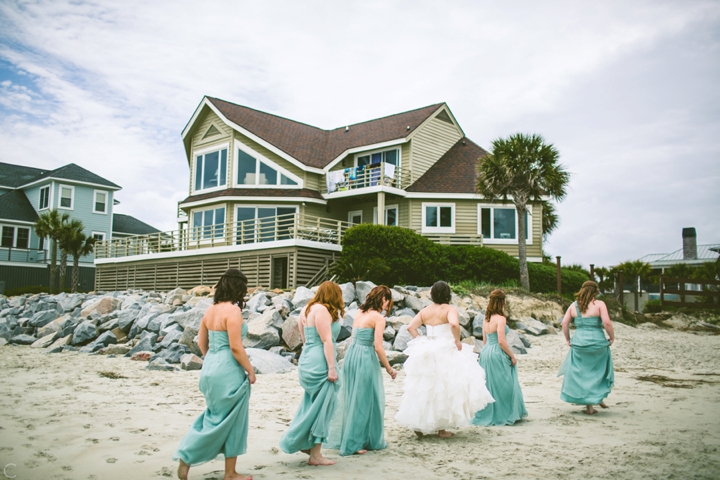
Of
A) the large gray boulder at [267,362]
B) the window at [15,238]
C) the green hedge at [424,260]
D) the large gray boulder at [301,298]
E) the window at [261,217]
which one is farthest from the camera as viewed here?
the window at [15,238]

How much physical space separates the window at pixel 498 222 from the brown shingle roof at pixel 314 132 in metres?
5.47

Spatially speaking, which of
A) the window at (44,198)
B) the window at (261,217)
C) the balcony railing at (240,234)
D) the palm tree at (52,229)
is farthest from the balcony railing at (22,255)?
the window at (261,217)

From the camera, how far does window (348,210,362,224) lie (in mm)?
28188

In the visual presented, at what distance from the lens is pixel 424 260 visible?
2073 cm

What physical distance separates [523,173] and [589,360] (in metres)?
15.3

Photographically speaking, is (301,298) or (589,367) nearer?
(589,367)

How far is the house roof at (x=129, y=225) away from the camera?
145 ft

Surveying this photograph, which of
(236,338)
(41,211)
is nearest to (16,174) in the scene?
(41,211)

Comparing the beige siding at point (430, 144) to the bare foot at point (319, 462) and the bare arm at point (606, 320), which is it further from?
the bare foot at point (319, 462)

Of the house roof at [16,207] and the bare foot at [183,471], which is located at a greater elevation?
the house roof at [16,207]

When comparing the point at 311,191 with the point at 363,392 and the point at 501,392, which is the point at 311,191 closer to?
the point at 501,392

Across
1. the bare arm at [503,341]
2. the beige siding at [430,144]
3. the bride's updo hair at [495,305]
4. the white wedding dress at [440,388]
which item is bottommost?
the white wedding dress at [440,388]

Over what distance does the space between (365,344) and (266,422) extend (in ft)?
7.35

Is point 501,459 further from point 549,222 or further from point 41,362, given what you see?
point 549,222
